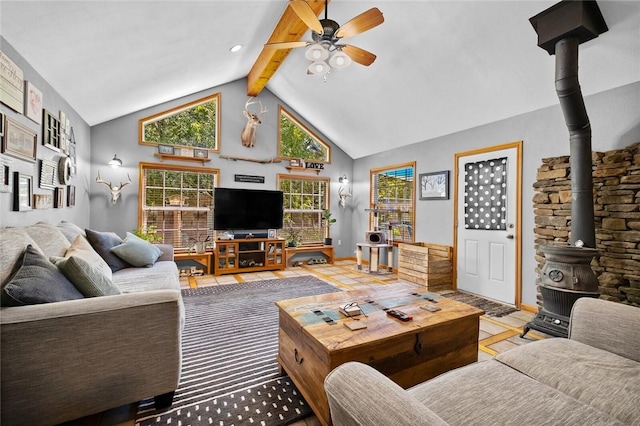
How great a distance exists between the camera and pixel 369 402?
2.84 ft

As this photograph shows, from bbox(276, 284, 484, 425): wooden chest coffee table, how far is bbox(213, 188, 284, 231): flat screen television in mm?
3542

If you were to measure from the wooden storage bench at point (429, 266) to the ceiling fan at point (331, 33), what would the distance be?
284 cm

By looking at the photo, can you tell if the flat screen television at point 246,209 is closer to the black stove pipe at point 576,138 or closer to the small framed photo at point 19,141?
the small framed photo at point 19,141

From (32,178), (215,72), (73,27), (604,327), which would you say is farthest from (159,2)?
(604,327)

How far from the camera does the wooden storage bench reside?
4.27 m

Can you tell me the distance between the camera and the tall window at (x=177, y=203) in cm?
495

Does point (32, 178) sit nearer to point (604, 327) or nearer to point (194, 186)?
point (194, 186)

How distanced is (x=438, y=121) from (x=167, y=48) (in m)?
3.71

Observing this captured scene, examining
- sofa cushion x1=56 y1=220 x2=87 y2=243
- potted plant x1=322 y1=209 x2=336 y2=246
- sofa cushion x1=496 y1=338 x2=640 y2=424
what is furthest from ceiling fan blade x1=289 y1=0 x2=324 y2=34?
potted plant x1=322 y1=209 x2=336 y2=246

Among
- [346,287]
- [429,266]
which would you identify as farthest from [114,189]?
[429,266]

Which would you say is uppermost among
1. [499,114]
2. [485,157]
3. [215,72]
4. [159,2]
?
[215,72]

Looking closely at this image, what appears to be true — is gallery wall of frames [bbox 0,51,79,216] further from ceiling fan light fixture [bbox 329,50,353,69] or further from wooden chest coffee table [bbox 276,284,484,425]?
ceiling fan light fixture [bbox 329,50,353,69]

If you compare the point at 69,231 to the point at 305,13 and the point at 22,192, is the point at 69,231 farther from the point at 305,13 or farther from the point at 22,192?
the point at 305,13

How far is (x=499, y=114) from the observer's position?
3.77 m
